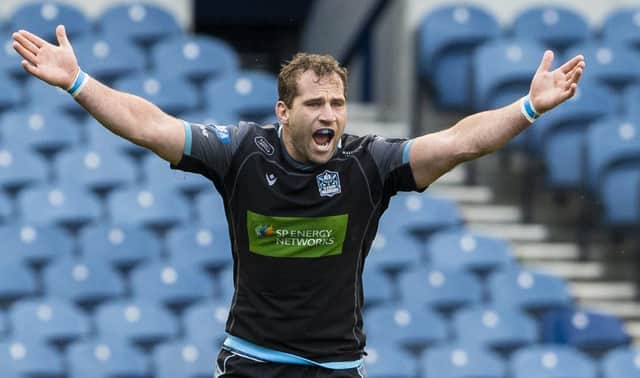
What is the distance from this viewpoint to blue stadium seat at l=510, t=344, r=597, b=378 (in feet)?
29.6

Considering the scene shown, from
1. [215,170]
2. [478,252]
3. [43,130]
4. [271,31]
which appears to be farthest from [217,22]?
[215,170]

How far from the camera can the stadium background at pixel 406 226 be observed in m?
9.09

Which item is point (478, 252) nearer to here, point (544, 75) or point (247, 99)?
point (247, 99)

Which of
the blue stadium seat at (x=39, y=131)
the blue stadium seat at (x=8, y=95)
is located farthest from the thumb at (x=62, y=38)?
the blue stadium seat at (x=8, y=95)

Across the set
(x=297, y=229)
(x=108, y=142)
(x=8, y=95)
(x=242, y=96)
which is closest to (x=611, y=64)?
(x=242, y=96)

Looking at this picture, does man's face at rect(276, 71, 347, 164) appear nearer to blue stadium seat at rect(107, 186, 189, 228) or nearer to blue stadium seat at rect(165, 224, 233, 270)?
blue stadium seat at rect(165, 224, 233, 270)

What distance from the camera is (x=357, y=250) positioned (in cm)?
522

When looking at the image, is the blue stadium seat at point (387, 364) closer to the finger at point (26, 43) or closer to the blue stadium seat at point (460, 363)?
the blue stadium seat at point (460, 363)

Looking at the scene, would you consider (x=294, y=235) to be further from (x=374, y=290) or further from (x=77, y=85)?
(x=374, y=290)

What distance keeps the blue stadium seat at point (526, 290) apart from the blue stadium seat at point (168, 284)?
2049 mm

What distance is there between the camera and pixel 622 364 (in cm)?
916

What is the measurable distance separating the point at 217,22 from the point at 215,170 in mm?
10350

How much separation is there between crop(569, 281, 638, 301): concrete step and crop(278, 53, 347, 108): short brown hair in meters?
6.01

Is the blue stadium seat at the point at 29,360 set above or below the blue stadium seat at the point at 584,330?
below
